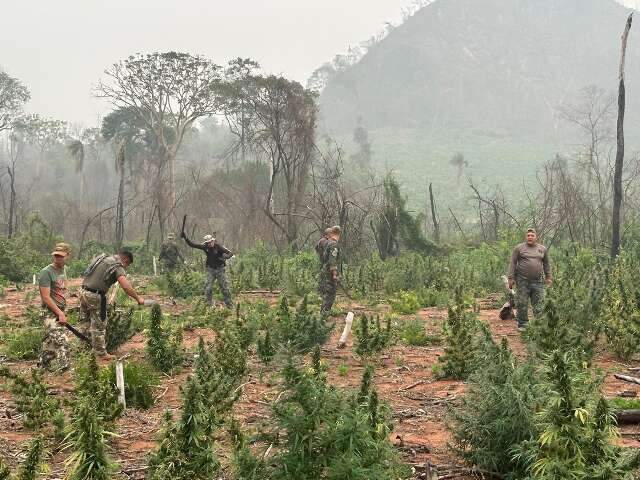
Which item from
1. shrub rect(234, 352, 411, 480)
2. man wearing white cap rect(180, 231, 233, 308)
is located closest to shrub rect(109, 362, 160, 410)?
shrub rect(234, 352, 411, 480)

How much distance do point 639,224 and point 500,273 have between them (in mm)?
5573

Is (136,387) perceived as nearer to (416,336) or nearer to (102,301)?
(102,301)

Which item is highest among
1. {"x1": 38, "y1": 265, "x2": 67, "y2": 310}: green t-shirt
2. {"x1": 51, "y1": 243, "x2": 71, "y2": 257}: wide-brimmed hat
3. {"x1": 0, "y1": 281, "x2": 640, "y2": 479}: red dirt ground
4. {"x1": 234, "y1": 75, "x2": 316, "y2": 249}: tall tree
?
{"x1": 234, "y1": 75, "x2": 316, "y2": 249}: tall tree

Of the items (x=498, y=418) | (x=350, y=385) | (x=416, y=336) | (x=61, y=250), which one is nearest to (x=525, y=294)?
(x=416, y=336)

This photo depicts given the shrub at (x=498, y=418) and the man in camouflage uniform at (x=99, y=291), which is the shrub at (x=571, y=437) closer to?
the shrub at (x=498, y=418)

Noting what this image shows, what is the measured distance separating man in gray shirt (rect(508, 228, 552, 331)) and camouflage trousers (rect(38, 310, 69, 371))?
6.18 m

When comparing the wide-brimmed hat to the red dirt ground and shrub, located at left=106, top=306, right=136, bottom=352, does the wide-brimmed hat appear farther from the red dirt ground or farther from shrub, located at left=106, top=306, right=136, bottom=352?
the red dirt ground

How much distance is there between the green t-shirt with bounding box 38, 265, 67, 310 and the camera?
23.9ft

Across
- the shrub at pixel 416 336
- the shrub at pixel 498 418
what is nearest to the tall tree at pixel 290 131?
the shrub at pixel 416 336

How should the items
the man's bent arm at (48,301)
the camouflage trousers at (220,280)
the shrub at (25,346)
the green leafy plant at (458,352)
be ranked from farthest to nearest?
the camouflage trousers at (220,280)
the shrub at (25,346)
the man's bent arm at (48,301)
the green leafy plant at (458,352)

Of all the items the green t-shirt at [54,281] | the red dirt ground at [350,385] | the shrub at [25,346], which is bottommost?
the red dirt ground at [350,385]

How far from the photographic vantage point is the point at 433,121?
269 ft

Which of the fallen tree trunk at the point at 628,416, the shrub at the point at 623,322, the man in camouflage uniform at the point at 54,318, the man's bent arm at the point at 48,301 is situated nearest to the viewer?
the fallen tree trunk at the point at 628,416

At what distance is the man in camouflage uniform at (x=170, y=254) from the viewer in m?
15.4
